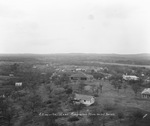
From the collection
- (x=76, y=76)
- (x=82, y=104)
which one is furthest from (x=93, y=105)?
(x=76, y=76)

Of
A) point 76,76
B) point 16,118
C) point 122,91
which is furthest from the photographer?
point 76,76

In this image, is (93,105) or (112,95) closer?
(93,105)

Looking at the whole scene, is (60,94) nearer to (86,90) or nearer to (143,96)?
(86,90)

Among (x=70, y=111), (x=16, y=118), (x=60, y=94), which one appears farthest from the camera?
(x=60, y=94)

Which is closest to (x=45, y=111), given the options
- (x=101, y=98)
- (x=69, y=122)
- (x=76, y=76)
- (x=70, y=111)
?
(x=70, y=111)

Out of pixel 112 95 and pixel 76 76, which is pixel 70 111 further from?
pixel 76 76

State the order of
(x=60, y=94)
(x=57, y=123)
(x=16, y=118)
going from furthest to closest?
(x=60, y=94)
(x=16, y=118)
(x=57, y=123)

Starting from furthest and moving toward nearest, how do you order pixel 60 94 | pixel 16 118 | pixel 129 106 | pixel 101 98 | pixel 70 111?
1. pixel 60 94
2. pixel 101 98
3. pixel 129 106
4. pixel 70 111
5. pixel 16 118

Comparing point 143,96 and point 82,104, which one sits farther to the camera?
point 143,96
